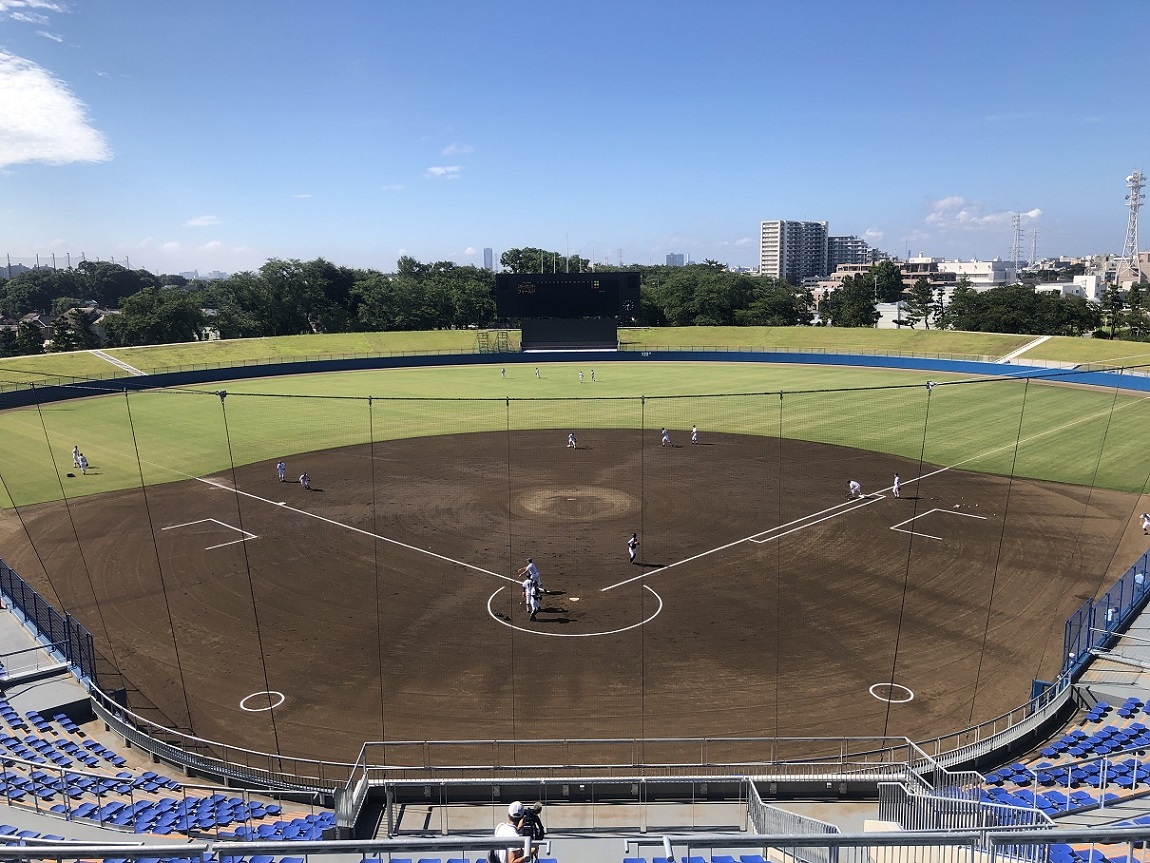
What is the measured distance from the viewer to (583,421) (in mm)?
50156

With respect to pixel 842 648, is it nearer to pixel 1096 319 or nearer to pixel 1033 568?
pixel 1033 568

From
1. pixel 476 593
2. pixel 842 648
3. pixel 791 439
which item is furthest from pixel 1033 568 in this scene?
pixel 791 439

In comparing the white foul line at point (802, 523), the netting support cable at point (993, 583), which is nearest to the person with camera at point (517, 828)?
the netting support cable at point (993, 583)

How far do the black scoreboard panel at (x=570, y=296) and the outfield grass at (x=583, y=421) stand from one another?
449 inches

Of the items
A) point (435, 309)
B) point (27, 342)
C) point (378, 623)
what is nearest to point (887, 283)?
point (435, 309)

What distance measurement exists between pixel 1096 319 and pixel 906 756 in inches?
3841

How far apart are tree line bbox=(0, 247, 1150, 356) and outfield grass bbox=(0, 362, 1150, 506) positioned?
32.6 m

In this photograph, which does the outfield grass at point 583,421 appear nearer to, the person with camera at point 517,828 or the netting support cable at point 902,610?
the netting support cable at point 902,610

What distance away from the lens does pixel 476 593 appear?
885 inches

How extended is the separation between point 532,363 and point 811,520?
59.0m

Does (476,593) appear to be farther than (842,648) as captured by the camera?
Yes

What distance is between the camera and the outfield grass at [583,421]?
125ft

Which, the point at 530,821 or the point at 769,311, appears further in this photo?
the point at 769,311

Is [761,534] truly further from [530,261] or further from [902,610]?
[530,261]
